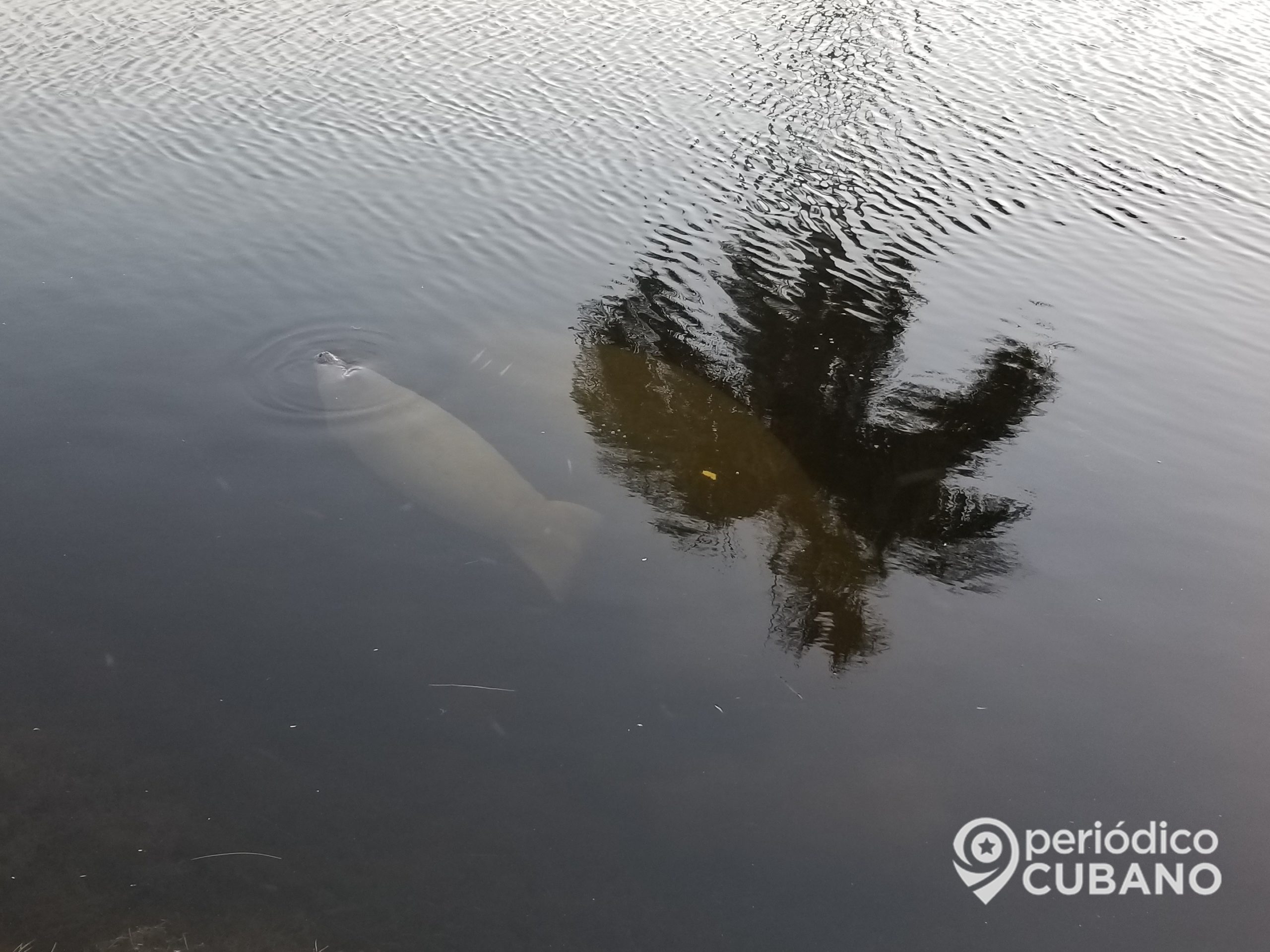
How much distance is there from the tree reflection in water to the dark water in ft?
0.17

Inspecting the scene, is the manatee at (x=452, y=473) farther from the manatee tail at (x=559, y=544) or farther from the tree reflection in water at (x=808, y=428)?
the tree reflection in water at (x=808, y=428)

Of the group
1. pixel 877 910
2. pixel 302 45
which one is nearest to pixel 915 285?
pixel 877 910

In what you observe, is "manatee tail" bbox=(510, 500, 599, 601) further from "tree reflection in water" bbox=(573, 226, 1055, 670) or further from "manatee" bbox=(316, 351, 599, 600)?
"tree reflection in water" bbox=(573, 226, 1055, 670)

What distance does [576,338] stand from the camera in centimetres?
1138

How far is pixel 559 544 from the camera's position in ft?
27.5

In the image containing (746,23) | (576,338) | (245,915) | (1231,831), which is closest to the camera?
(245,915)

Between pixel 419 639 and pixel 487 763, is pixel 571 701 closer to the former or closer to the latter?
pixel 487 763

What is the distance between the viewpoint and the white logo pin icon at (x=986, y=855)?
617cm

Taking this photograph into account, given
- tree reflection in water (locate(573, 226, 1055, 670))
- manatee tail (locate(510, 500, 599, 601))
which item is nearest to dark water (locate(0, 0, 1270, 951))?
tree reflection in water (locate(573, 226, 1055, 670))

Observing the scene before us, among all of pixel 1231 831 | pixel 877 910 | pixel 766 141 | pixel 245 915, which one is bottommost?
pixel 245 915

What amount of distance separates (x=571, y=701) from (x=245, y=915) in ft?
8.07

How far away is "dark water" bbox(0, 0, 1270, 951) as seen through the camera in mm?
6152

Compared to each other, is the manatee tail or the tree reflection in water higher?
the tree reflection in water

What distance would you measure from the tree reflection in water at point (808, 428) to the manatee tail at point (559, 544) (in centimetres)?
74
